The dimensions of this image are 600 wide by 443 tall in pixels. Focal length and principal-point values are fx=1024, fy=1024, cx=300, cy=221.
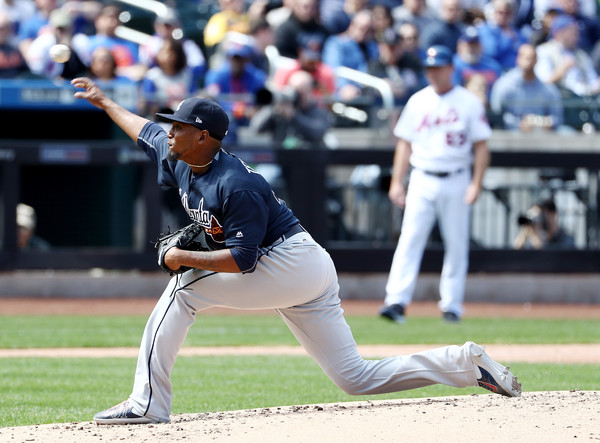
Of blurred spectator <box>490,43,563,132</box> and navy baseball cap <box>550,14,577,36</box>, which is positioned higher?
navy baseball cap <box>550,14,577,36</box>

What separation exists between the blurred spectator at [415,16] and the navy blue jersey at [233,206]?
1066cm

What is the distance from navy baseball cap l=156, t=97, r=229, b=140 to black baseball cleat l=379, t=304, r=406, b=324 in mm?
5152

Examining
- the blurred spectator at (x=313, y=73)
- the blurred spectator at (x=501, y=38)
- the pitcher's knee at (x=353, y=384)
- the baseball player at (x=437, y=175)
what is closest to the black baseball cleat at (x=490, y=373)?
the pitcher's knee at (x=353, y=384)

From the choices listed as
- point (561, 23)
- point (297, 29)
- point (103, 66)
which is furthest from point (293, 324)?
point (561, 23)

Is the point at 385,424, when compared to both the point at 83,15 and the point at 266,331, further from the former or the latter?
the point at 83,15

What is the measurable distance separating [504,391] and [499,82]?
29.6ft

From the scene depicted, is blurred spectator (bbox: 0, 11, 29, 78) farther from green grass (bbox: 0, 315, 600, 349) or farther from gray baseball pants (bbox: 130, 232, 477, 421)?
gray baseball pants (bbox: 130, 232, 477, 421)

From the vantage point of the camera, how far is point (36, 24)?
45.1 ft

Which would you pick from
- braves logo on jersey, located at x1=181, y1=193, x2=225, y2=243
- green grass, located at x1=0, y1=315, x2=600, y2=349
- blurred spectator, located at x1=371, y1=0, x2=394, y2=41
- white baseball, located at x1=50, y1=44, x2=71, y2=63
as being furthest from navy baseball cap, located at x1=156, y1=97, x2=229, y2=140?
blurred spectator, located at x1=371, y1=0, x2=394, y2=41

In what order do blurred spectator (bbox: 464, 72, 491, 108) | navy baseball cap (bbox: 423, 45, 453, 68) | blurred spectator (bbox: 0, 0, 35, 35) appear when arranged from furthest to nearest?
blurred spectator (bbox: 0, 0, 35, 35) < blurred spectator (bbox: 464, 72, 491, 108) < navy baseball cap (bbox: 423, 45, 453, 68)

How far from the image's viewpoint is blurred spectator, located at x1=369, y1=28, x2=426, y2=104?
1369 centimetres

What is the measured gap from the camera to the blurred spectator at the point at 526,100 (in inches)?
517

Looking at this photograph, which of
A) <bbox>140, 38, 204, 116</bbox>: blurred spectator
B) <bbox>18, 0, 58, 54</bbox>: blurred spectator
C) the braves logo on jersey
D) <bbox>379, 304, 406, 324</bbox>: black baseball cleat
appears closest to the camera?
the braves logo on jersey

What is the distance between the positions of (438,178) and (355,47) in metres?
4.92
